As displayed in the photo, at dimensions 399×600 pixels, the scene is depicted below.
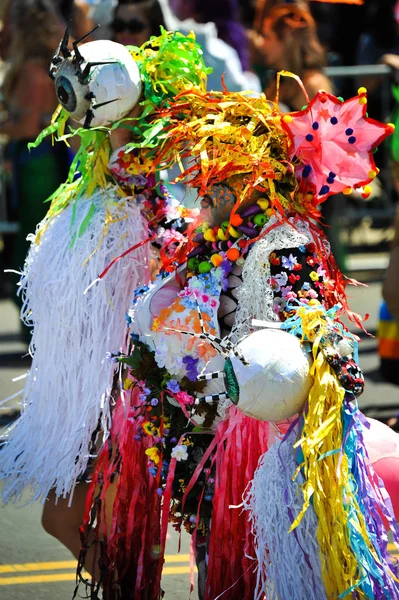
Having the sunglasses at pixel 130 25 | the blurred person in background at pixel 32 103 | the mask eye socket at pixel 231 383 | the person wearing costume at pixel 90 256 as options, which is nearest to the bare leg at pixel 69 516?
the person wearing costume at pixel 90 256

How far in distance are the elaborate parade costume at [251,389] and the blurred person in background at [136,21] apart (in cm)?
179

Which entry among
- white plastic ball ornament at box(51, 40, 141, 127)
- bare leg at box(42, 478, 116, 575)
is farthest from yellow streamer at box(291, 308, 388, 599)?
white plastic ball ornament at box(51, 40, 141, 127)

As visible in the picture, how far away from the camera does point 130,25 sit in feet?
17.7

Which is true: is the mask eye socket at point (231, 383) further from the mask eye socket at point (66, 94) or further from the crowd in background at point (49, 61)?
the crowd in background at point (49, 61)

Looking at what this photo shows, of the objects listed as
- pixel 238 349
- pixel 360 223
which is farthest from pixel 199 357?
pixel 360 223

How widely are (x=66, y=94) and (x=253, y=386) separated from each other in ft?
4.40

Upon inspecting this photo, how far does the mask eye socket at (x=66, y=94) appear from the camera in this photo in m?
3.79

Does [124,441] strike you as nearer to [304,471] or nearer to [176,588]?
[304,471]

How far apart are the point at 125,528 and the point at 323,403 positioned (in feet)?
2.84

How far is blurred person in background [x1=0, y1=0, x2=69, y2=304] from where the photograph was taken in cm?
699

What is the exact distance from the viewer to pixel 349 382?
296 centimetres

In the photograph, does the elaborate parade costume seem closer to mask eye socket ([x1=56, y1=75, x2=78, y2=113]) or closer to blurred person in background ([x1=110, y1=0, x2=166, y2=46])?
mask eye socket ([x1=56, y1=75, x2=78, y2=113])

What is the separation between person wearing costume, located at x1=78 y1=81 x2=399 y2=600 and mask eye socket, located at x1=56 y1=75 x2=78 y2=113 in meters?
0.45

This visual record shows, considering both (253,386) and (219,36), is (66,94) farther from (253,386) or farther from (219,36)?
(219,36)
